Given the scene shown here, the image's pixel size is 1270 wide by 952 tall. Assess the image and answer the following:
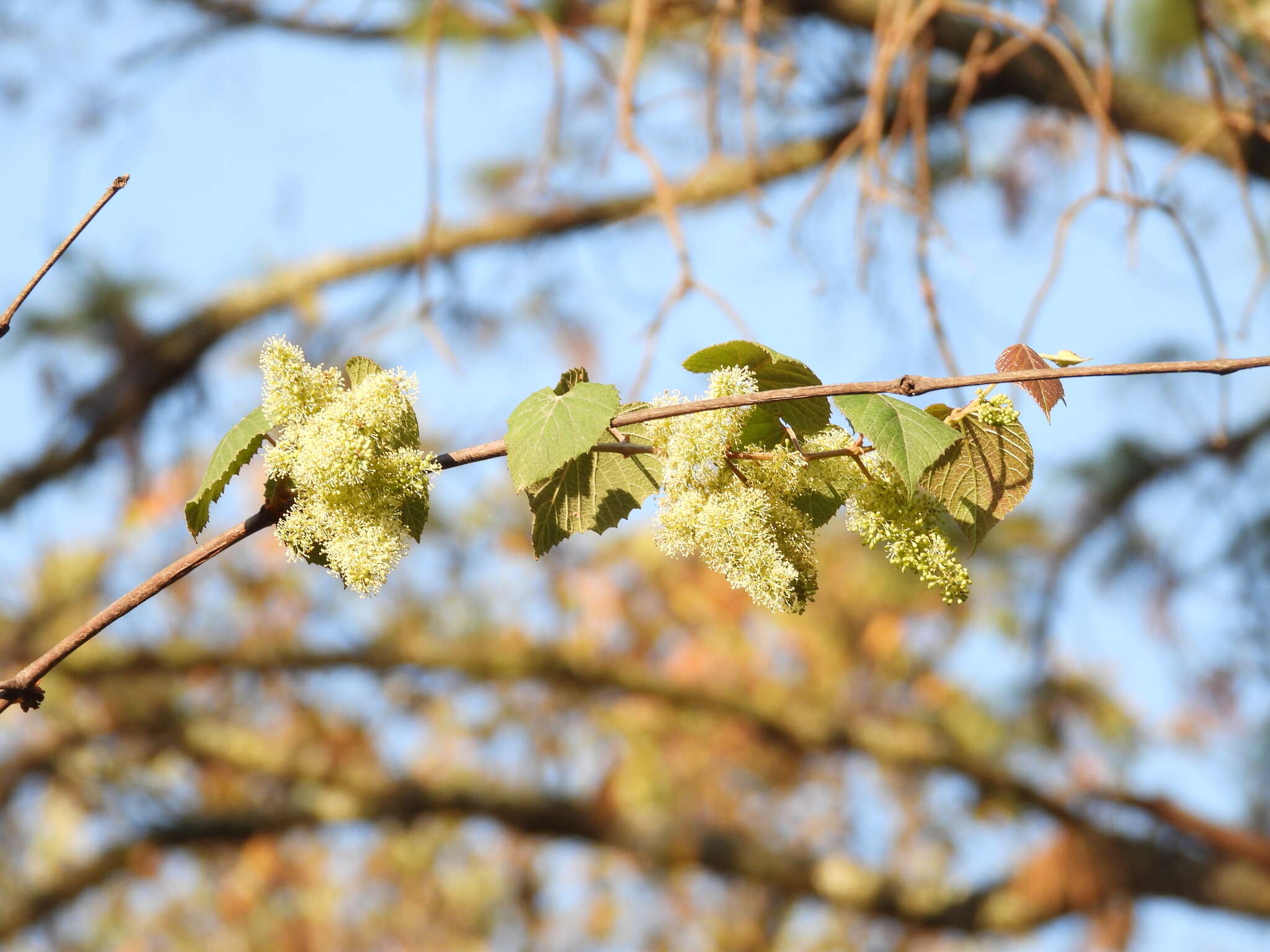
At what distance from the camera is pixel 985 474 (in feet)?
2.17

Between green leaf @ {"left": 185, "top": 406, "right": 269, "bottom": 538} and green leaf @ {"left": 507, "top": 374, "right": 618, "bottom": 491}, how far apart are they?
0.50 feet

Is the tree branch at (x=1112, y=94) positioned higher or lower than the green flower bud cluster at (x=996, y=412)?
higher

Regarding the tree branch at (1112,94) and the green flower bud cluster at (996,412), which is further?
the tree branch at (1112,94)

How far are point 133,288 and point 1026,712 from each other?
331 cm

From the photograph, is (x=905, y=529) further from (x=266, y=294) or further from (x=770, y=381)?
(x=266, y=294)

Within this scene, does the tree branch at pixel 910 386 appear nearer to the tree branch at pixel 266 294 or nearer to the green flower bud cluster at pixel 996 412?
the green flower bud cluster at pixel 996 412

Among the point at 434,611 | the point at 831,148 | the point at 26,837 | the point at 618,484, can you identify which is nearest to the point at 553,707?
the point at 434,611

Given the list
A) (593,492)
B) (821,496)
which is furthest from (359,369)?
(821,496)

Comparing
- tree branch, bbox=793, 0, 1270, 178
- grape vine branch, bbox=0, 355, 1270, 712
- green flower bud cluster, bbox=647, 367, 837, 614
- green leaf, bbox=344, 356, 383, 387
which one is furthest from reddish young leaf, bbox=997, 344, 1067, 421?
tree branch, bbox=793, 0, 1270, 178

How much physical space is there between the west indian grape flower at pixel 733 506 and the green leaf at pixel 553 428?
0.04 m

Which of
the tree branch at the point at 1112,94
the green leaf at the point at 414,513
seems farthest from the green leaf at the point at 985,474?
the tree branch at the point at 1112,94

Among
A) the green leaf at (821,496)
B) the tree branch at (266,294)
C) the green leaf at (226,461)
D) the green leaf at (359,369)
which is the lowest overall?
the green leaf at (226,461)

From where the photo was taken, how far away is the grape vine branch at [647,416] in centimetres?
53

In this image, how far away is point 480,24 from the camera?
10.9 feet
